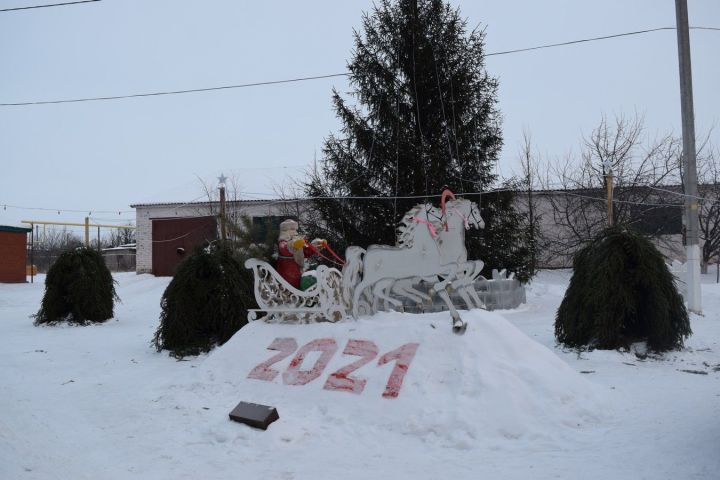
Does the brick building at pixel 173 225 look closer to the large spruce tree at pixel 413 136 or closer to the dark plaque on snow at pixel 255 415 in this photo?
the large spruce tree at pixel 413 136

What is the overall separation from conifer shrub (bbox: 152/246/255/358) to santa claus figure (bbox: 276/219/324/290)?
200 centimetres

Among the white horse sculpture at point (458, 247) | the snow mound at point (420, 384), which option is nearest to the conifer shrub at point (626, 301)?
the snow mound at point (420, 384)

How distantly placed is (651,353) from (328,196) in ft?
32.1

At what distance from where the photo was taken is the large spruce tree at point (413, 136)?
15945 mm

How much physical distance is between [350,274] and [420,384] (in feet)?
6.92

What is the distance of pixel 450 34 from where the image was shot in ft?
55.3

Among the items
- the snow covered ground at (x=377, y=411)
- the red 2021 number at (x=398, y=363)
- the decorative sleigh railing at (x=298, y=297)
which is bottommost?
the snow covered ground at (x=377, y=411)

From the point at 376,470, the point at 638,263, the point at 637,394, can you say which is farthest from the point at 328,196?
the point at 376,470

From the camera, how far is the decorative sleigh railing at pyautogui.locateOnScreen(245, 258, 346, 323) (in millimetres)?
7633

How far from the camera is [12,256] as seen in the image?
2502 centimetres

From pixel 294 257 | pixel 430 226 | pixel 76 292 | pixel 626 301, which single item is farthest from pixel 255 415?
pixel 76 292

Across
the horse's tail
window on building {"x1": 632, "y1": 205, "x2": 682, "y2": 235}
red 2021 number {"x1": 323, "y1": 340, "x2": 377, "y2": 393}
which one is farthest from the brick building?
red 2021 number {"x1": 323, "y1": 340, "x2": 377, "y2": 393}

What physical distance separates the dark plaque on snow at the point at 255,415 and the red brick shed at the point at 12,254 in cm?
2382

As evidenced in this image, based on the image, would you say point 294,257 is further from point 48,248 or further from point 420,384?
point 48,248
